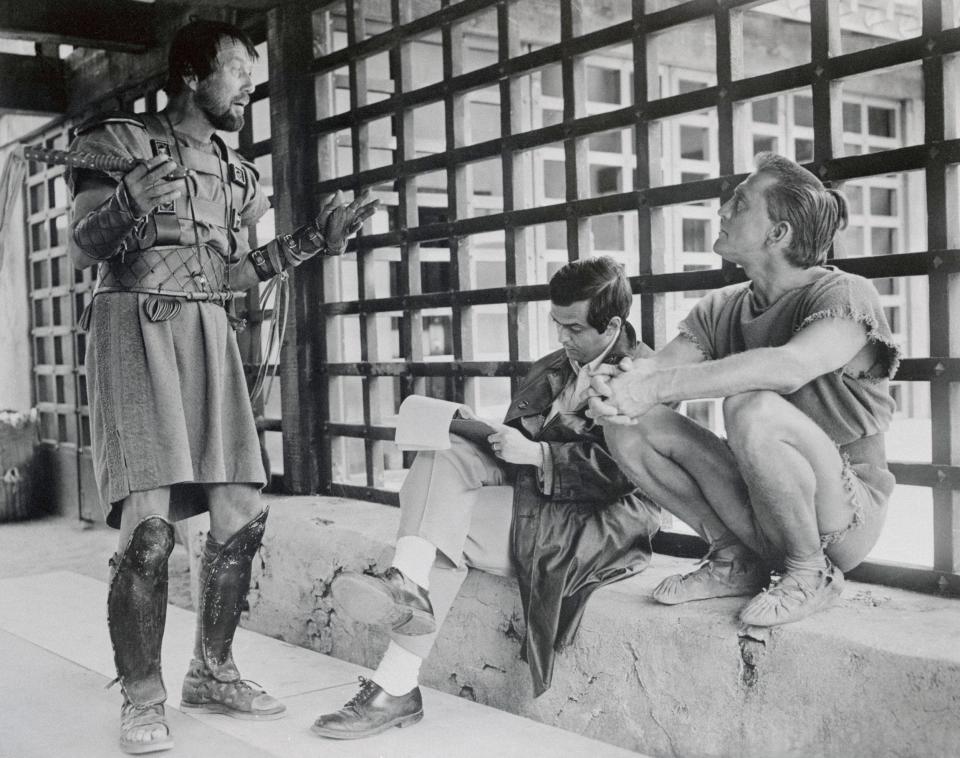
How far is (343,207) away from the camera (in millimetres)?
2701

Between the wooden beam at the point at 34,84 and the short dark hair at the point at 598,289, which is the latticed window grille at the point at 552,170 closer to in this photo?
the short dark hair at the point at 598,289

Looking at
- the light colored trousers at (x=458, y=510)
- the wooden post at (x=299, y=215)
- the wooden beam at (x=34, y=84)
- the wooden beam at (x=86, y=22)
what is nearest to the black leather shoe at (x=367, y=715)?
the light colored trousers at (x=458, y=510)

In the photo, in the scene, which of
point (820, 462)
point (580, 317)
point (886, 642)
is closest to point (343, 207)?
point (580, 317)

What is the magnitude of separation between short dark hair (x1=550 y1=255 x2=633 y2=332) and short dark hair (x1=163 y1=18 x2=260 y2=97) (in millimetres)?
982

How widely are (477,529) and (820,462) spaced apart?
0.86 m

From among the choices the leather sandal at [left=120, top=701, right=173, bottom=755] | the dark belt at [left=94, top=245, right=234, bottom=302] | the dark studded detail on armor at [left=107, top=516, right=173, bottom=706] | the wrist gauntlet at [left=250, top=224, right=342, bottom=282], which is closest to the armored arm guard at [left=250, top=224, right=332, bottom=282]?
the wrist gauntlet at [left=250, top=224, right=342, bottom=282]

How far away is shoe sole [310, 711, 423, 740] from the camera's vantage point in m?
2.45

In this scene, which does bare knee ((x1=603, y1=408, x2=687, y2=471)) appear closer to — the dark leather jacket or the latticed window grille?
the dark leather jacket

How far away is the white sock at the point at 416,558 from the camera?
2.43 meters

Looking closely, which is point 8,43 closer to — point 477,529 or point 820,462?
point 477,529

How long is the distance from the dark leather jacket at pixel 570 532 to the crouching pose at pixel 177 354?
695 mm

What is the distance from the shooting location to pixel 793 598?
83.7 inches

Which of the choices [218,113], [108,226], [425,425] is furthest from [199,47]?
[425,425]

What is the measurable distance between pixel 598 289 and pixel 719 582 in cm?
71
